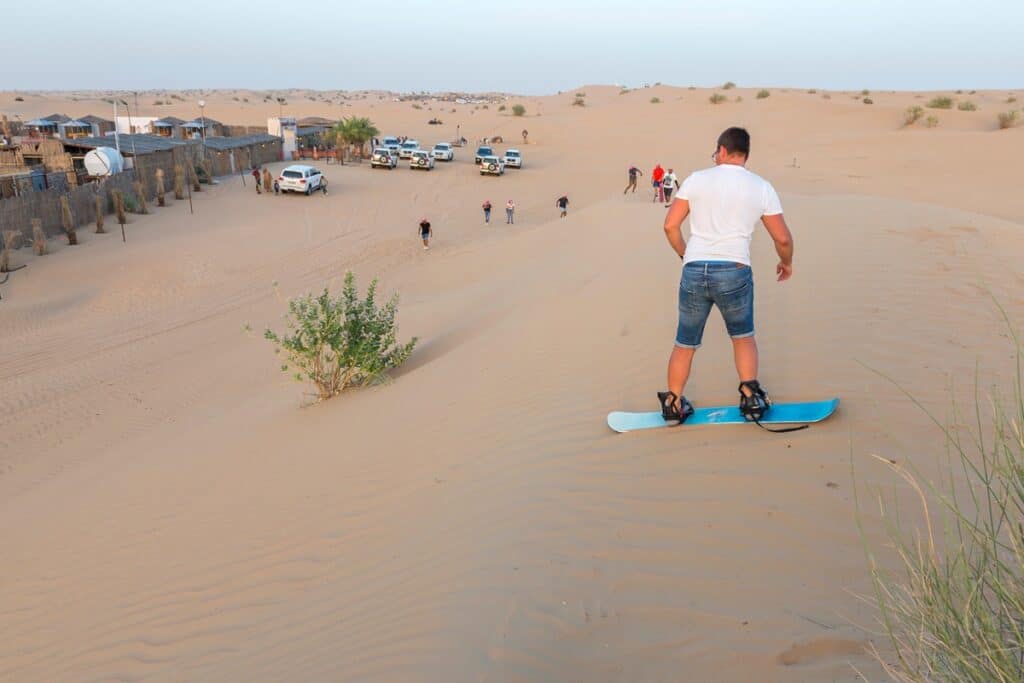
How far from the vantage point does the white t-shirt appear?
453 cm

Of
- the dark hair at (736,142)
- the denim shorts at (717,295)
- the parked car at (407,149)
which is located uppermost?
the parked car at (407,149)

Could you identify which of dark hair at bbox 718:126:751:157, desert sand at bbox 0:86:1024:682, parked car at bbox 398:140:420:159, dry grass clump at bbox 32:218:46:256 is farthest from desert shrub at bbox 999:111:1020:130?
dry grass clump at bbox 32:218:46:256

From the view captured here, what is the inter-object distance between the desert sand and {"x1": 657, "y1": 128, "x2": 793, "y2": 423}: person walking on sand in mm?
666

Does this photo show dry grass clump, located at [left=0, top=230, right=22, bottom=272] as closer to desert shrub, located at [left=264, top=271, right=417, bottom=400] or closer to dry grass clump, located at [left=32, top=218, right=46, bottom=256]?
dry grass clump, located at [left=32, top=218, right=46, bottom=256]

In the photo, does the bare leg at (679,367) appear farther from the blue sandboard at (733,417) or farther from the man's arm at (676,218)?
the man's arm at (676,218)

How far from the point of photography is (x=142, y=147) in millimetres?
30469

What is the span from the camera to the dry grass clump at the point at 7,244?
18000mm

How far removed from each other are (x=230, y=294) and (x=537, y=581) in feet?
53.1

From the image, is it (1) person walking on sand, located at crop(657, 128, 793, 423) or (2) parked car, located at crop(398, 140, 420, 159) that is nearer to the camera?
(1) person walking on sand, located at crop(657, 128, 793, 423)

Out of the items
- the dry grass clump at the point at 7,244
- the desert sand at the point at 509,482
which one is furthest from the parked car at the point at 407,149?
the desert sand at the point at 509,482

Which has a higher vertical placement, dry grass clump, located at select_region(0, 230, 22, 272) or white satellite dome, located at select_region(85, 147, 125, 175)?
white satellite dome, located at select_region(85, 147, 125, 175)

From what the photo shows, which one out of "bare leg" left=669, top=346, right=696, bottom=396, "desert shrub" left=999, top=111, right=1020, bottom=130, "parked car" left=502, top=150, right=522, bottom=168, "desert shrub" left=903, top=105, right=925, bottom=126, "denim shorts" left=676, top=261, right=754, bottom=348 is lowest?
"bare leg" left=669, top=346, right=696, bottom=396

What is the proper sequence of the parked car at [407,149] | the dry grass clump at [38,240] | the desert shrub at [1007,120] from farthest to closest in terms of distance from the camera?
the parked car at [407,149]
the desert shrub at [1007,120]
the dry grass clump at [38,240]

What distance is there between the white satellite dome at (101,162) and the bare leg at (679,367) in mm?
26744
